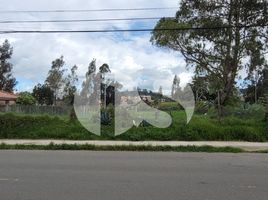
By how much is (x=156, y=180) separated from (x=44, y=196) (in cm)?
272

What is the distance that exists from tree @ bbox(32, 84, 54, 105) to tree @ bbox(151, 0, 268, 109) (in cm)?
3386

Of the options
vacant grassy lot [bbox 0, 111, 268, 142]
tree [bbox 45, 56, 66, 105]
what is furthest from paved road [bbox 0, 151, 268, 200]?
tree [bbox 45, 56, 66, 105]

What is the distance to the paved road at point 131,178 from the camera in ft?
26.7

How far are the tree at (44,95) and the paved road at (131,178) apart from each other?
190 feet

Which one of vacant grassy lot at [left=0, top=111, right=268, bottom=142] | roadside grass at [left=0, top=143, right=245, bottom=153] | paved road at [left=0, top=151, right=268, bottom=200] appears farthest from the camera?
vacant grassy lot at [left=0, top=111, right=268, bottom=142]

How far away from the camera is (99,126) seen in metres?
21.8

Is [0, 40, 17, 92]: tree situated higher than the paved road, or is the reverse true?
[0, 40, 17, 92]: tree

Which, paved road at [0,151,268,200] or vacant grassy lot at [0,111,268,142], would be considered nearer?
paved road at [0,151,268,200]

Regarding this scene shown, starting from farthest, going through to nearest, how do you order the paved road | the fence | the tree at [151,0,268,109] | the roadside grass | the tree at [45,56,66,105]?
1. the tree at [45,56,66,105]
2. the tree at [151,0,268,109]
3. the fence
4. the roadside grass
5. the paved road

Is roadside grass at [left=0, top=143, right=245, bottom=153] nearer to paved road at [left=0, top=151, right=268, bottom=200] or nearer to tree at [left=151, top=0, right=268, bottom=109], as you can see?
paved road at [left=0, top=151, right=268, bottom=200]

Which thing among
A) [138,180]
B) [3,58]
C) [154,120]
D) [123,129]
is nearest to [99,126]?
[123,129]

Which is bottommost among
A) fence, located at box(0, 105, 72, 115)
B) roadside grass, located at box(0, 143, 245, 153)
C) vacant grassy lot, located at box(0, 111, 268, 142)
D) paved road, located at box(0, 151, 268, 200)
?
paved road, located at box(0, 151, 268, 200)

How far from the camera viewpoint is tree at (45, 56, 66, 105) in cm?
A: 7062
